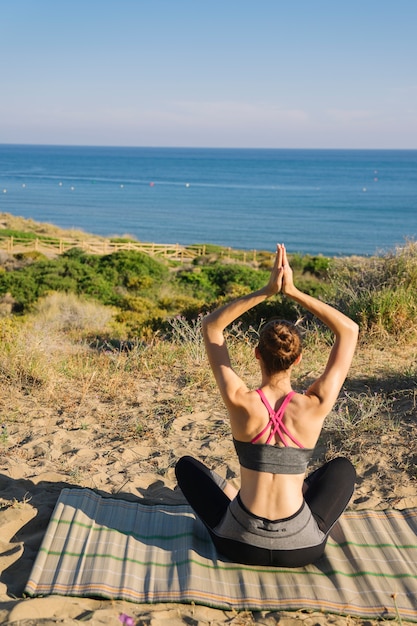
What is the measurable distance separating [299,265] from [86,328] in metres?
15.7

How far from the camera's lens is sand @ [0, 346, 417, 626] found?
3.05 metres

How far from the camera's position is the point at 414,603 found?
10.4 ft

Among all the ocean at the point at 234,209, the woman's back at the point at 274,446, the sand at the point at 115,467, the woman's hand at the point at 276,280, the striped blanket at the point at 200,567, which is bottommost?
the ocean at the point at 234,209

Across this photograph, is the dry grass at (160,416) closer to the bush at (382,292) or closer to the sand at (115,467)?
the sand at (115,467)

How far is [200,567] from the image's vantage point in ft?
11.1

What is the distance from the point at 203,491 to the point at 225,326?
998 millimetres

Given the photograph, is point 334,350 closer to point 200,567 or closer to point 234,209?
point 200,567

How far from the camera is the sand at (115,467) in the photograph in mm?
3053

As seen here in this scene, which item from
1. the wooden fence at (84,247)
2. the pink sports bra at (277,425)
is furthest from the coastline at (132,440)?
the wooden fence at (84,247)

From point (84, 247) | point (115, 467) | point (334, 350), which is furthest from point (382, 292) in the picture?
point (84, 247)

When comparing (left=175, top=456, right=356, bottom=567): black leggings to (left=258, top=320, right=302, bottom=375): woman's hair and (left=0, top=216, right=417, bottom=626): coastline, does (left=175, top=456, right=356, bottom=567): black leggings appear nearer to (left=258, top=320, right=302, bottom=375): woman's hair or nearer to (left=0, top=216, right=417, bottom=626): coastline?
(left=0, top=216, right=417, bottom=626): coastline

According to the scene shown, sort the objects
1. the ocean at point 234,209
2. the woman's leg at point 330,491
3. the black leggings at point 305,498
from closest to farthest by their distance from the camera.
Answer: the black leggings at point 305,498
the woman's leg at point 330,491
the ocean at point 234,209

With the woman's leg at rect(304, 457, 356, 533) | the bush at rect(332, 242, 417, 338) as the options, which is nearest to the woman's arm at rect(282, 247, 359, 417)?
the woman's leg at rect(304, 457, 356, 533)

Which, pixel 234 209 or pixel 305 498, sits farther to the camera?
pixel 234 209
